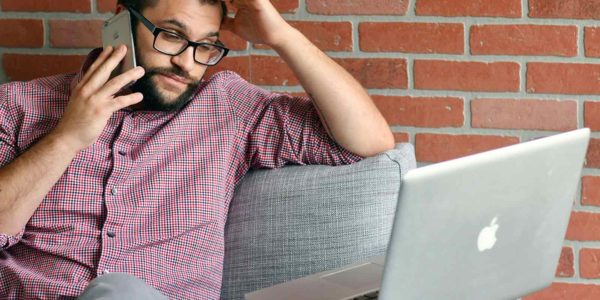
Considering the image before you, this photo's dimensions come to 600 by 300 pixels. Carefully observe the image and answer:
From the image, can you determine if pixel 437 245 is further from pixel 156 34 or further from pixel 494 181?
pixel 156 34

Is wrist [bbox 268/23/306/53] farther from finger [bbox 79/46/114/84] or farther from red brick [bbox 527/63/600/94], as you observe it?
red brick [bbox 527/63/600/94]

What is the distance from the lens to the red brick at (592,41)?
94.4 inches

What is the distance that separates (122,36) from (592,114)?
1216 mm

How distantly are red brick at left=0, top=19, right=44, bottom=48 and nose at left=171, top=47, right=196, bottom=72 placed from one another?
704mm

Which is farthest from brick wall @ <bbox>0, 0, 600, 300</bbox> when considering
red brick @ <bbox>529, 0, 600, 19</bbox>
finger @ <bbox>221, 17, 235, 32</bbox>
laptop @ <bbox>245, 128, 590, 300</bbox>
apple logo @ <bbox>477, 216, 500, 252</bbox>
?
apple logo @ <bbox>477, 216, 500, 252</bbox>

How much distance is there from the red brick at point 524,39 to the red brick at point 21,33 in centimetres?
116

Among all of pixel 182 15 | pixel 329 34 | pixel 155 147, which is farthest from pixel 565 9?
pixel 155 147

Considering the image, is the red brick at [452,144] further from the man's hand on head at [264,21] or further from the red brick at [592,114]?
the man's hand on head at [264,21]

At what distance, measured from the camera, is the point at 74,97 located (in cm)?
193

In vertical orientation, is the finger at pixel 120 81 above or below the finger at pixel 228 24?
below

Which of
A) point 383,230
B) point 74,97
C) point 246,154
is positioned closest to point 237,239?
point 246,154

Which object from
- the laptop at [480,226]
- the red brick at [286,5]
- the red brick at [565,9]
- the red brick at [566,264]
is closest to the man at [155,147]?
the red brick at [286,5]

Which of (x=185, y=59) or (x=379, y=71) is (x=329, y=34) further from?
(x=185, y=59)

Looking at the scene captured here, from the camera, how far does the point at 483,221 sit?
1.42 metres
